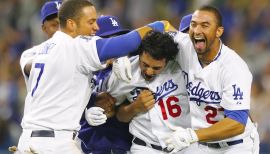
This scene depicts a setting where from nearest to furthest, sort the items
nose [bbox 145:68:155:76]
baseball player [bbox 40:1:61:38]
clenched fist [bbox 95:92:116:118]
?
nose [bbox 145:68:155:76] → clenched fist [bbox 95:92:116:118] → baseball player [bbox 40:1:61:38]

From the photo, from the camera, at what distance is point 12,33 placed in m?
10.3

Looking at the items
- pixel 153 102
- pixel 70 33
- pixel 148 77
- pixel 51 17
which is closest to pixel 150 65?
pixel 148 77

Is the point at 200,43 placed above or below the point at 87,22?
below

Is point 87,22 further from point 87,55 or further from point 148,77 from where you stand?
point 148,77

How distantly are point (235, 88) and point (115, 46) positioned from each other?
83 centimetres

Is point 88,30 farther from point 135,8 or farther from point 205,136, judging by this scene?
point 135,8

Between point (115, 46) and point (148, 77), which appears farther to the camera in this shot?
point (148, 77)

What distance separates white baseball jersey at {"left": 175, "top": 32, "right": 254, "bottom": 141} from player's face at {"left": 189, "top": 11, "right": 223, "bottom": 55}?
13cm

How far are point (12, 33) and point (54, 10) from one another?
4752 mm

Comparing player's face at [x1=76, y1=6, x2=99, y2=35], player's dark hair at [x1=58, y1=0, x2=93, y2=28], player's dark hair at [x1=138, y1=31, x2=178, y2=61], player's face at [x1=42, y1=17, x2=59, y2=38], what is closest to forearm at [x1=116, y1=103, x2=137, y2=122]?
player's dark hair at [x1=138, y1=31, x2=178, y2=61]

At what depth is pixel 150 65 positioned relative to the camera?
4.73 m

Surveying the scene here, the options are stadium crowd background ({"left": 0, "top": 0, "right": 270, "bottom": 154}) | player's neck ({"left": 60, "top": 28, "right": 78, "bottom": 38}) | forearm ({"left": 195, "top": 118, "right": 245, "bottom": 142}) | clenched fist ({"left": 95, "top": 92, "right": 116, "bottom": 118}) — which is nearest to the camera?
forearm ({"left": 195, "top": 118, "right": 245, "bottom": 142})

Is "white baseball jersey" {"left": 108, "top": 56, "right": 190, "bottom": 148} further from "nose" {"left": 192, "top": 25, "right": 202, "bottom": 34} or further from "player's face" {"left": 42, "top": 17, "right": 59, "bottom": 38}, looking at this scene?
"player's face" {"left": 42, "top": 17, "right": 59, "bottom": 38}

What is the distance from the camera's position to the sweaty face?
4.70 m
